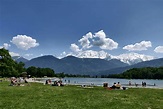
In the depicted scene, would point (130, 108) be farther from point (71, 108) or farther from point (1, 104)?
point (1, 104)

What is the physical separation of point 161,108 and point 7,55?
88516 millimetres

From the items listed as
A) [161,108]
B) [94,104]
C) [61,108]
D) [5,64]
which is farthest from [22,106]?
[5,64]

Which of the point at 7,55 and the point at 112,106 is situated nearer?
the point at 112,106

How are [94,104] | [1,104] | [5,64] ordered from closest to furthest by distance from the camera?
1. [1,104]
2. [94,104]
3. [5,64]

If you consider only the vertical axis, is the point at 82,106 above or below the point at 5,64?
below

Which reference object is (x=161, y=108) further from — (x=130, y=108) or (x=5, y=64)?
(x=5, y=64)

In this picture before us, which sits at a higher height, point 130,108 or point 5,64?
Result: point 5,64

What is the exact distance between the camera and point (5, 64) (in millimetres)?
98812

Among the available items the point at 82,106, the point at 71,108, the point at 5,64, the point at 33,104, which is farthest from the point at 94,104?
the point at 5,64

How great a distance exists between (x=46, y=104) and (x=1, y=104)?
3903mm

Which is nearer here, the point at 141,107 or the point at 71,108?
the point at 71,108

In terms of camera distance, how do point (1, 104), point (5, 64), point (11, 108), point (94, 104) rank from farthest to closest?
point (5, 64)
point (94, 104)
point (1, 104)
point (11, 108)

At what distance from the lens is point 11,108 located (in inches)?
808

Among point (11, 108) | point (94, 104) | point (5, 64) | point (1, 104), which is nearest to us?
point (11, 108)
